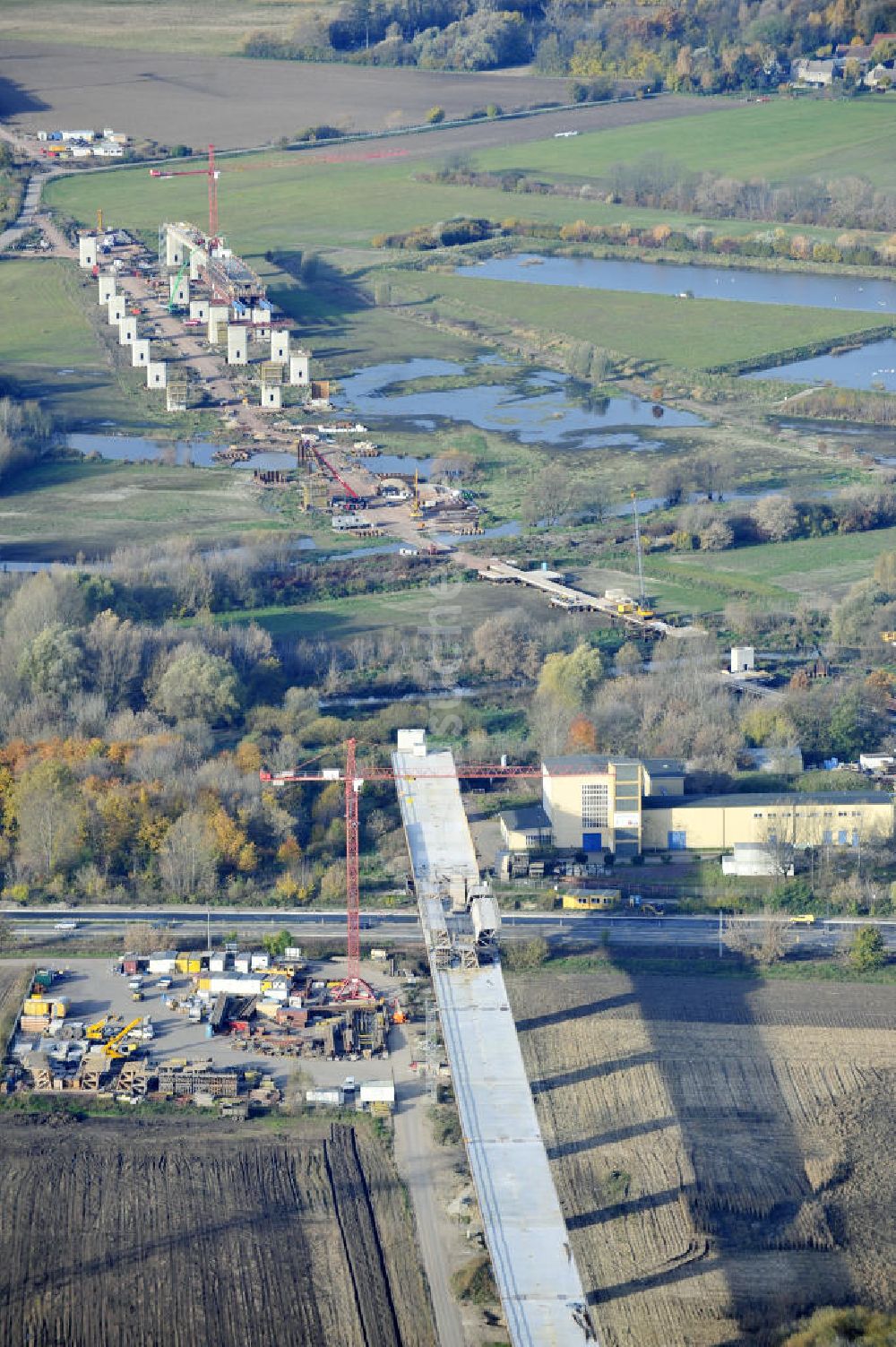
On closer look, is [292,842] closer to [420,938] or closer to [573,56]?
[420,938]

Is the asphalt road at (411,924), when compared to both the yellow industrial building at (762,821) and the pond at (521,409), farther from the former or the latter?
the pond at (521,409)

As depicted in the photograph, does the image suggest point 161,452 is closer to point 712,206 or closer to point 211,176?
point 211,176

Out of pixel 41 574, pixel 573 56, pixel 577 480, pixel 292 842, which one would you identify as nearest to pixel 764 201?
pixel 573 56

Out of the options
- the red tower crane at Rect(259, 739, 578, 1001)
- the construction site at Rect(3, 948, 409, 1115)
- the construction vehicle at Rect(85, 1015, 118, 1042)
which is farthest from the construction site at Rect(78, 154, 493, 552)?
the construction vehicle at Rect(85, 1015, 118, 1042)

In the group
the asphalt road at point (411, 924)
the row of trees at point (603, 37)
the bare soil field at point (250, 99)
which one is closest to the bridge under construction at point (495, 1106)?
the asphalt road at point (411, 924)

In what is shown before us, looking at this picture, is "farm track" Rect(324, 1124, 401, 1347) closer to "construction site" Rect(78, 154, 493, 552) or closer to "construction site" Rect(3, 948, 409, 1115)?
"construction site" Rect(3, 948, 409, 1115)

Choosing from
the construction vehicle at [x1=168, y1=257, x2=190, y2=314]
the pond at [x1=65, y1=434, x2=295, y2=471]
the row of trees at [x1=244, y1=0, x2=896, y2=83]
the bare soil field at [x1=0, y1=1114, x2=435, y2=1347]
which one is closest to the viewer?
the bare soil field at [x1=0, y1=1114, x2=435, y2=1347]

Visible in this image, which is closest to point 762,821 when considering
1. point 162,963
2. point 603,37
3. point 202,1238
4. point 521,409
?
point 162,963
